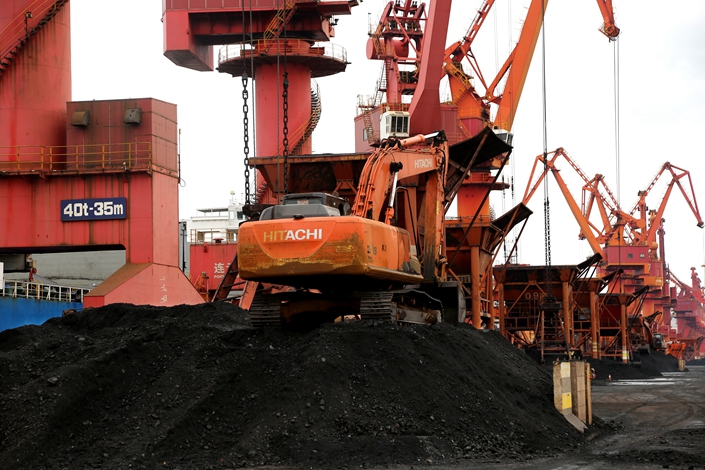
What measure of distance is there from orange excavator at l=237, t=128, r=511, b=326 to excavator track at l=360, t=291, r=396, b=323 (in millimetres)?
19

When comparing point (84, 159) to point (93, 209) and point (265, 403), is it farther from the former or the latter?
point (265, 403)

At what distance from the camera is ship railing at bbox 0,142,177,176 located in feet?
119

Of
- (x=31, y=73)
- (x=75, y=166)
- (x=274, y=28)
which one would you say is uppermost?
(x=274, y=28)

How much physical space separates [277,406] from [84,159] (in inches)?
979

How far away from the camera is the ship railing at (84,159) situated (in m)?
36.2

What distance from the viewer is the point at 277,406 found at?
582 inches

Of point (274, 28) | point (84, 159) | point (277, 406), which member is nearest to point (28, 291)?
point (84, 159)

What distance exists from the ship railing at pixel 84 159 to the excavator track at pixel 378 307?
66.2 ft

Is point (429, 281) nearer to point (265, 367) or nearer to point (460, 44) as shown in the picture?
point (265, 367)

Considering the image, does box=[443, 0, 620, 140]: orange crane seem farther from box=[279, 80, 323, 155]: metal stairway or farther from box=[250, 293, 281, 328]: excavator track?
box=[250, 293, 281, 328]: excavator track

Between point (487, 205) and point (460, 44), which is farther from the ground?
point (460, 44)

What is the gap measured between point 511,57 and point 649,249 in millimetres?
55321

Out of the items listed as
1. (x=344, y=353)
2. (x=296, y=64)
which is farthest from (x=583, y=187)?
(x=344, y=353)

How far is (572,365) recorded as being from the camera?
20.2 metres
